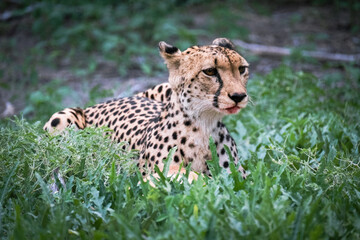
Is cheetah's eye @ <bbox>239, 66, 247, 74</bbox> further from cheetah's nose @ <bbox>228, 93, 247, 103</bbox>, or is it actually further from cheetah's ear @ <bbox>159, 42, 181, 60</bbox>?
cheetah's ear @ <bbox>159, 42, 181, 60</bbox>

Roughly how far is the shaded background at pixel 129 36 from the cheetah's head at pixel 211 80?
3.22 meters

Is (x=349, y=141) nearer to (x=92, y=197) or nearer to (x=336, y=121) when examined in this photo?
(x=336, y=121)

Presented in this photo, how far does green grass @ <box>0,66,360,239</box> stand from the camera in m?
2.60

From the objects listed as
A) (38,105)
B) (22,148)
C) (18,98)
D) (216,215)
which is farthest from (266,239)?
(18,98)

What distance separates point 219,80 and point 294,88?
2800 mm

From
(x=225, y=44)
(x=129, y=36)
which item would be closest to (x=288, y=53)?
(x=129, y=36)

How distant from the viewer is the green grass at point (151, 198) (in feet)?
8.54

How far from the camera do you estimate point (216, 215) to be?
2.61 meters

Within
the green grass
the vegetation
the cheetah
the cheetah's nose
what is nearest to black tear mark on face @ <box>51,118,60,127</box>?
the vegetation

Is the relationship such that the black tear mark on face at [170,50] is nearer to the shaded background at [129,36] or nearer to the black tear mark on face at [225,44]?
the black tear mark on face at [225,44]

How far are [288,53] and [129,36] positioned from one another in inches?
111

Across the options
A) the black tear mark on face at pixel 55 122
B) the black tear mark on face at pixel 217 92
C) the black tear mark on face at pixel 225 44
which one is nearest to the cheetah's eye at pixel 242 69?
the black tear mark on face at pixel 217 92

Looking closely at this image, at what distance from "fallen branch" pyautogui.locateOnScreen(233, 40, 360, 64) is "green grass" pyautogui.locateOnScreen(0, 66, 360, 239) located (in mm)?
3976

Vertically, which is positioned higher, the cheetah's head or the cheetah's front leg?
the cheetah's head
